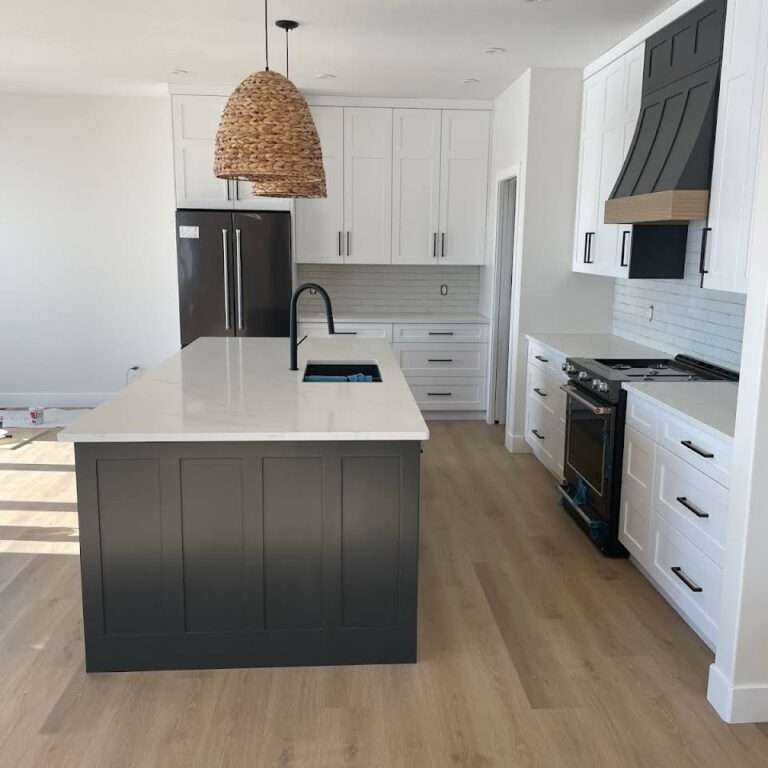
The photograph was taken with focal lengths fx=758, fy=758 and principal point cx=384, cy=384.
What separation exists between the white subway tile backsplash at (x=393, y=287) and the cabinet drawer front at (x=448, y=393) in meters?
0.78

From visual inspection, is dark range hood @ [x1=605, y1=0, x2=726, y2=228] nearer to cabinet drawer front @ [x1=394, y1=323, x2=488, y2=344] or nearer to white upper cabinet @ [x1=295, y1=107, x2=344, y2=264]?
cabinet drawer front @ [x1=394, y1=323, x2=488, y2=344]

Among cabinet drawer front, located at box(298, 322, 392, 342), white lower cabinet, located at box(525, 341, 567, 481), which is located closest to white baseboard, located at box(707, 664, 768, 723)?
white lower cabinet, located at box(525, 341, 567, 481)

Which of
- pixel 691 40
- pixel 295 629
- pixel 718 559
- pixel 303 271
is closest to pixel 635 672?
pixel 718 559

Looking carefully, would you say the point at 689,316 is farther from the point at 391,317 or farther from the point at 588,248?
the point at 391,317

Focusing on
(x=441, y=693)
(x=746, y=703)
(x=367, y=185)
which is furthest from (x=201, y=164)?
(x=746, y=703)

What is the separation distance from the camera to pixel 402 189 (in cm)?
627

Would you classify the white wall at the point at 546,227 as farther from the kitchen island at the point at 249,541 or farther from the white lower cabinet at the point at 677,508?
the kitchen island at the point at 249,541

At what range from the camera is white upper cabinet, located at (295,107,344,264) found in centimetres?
612

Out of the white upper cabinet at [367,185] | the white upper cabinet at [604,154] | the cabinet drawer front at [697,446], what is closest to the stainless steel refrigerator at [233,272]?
the white upper cabinet at [367,185]

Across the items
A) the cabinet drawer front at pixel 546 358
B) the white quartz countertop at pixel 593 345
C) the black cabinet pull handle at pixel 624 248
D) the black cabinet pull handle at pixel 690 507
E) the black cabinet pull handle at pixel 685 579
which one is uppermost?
the black cabinet pull handle at pixel 624 248

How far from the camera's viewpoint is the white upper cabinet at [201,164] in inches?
233

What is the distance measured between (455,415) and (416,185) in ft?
6.43

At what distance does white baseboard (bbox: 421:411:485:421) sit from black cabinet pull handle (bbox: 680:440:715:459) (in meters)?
3.55

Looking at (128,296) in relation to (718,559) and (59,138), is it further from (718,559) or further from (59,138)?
(718,559)
